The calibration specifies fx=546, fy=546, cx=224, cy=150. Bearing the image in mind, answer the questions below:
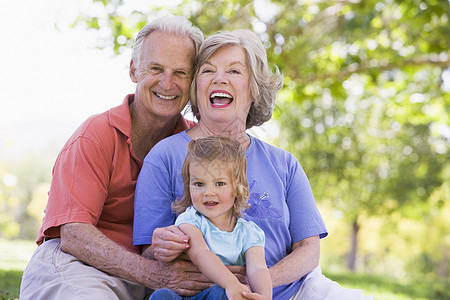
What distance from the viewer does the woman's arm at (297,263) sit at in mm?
2268

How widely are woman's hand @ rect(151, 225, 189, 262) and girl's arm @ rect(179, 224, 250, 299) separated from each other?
0.02 m

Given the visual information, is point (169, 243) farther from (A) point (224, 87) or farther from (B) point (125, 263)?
(A) point (224, 87)

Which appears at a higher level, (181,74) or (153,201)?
(181,74)

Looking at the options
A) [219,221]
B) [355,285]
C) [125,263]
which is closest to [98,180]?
[125,263]

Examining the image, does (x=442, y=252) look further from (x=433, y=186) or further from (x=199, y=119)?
(x=199, y=119)

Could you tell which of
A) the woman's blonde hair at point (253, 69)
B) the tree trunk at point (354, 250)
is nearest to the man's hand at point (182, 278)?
the woman's blonde hair at point (253, 69)

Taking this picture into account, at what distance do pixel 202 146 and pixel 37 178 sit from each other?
34.7 m

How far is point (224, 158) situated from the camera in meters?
2.04

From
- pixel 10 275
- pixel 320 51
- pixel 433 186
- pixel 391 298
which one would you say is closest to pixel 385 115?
pixel 433 186

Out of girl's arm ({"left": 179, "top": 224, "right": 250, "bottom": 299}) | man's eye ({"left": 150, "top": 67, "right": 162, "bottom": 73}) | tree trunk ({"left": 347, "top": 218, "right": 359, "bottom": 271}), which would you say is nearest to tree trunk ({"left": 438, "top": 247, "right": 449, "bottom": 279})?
tree trunk ({"left": 347, "top": 218, "right": 359, "bottom": 271})

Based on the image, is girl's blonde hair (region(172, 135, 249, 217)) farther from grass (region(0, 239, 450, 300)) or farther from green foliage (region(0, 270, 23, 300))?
grass (region(0, 239, 450, 300))

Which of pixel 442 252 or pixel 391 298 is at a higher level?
pixel 391 298

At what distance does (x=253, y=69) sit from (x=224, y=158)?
68 cm

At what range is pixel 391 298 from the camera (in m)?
6.23
